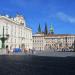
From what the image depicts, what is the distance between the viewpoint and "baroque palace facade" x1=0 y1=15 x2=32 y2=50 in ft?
471

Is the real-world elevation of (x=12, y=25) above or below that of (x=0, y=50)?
above

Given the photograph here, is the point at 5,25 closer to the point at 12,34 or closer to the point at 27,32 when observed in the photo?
the point at 12,34

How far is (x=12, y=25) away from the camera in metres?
152

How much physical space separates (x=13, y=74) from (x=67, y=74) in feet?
15.7

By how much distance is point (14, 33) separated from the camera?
155375 millimetres

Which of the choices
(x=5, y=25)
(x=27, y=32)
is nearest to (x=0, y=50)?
(x=5, y=25)

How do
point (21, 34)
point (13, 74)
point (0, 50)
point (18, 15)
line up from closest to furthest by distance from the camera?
point (13, 74) < point (0, 50) < point (21, 34) < point (18, 15)

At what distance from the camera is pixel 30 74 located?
3088 cm

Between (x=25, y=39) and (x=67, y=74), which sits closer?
(x=67, y=74)

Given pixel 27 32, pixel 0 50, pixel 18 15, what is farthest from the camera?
pixel 18 15

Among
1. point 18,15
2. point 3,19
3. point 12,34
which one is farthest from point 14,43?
point 18,15

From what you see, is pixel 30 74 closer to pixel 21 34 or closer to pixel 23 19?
pixel 21 34

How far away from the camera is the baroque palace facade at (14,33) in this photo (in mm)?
143500

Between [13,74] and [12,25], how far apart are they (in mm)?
121749
